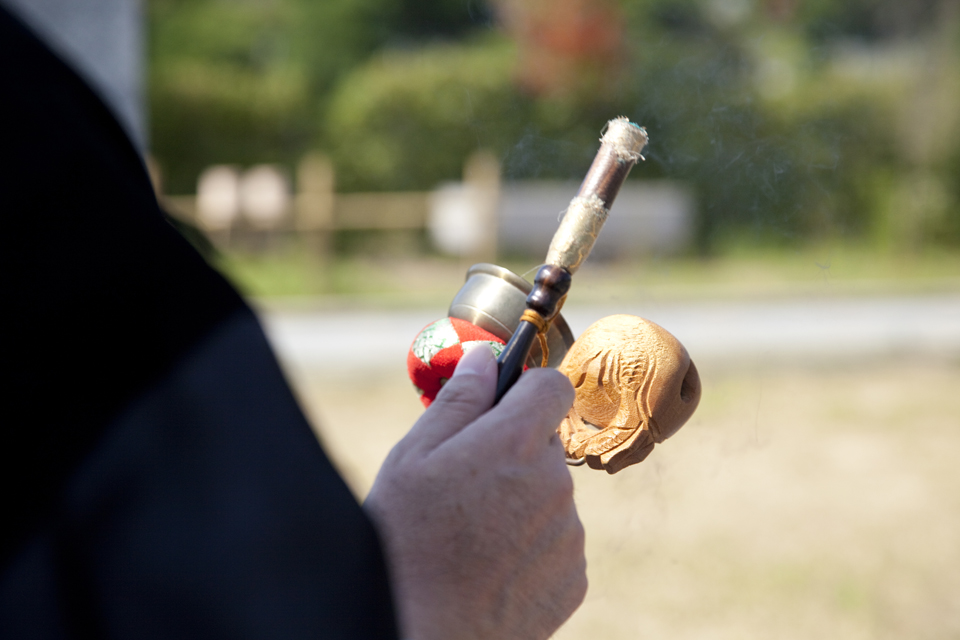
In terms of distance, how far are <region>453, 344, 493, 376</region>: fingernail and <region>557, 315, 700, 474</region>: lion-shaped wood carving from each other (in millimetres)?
289

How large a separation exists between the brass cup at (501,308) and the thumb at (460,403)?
244mm

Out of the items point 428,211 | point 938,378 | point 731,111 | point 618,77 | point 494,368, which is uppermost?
point 731,111

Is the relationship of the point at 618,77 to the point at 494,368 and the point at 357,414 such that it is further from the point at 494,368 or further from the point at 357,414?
the point at 494,368

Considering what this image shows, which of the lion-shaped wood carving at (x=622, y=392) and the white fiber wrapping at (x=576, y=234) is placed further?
the lion-shaped wood carving at (x=622, y=392)

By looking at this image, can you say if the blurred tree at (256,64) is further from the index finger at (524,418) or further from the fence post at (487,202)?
the index finger at (524,418)

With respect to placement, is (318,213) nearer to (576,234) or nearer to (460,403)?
(576,234)

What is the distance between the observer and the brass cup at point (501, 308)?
1.12m

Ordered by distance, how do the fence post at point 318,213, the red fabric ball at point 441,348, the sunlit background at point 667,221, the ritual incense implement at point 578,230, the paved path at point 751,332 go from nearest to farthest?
the ritual incense implement at point 578,230 < the red fabric ball at point 441,348 < the sunlit background at point 667,221 < the paved path at point 751,332 < the fence post at point 318,213

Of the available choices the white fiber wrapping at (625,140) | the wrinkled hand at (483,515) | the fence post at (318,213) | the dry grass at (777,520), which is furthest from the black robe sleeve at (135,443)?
the fence post at (318,213)

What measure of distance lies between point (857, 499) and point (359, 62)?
12332 millimetres

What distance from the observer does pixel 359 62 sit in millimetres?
14156

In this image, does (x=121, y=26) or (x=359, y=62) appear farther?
(x=359, y=62)

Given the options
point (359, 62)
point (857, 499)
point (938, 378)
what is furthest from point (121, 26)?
point (359, 62)

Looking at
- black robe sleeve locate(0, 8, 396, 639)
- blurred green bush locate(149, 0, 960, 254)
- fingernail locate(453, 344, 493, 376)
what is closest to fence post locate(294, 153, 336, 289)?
blurred green bush locate(149, 0, 960, 254)
